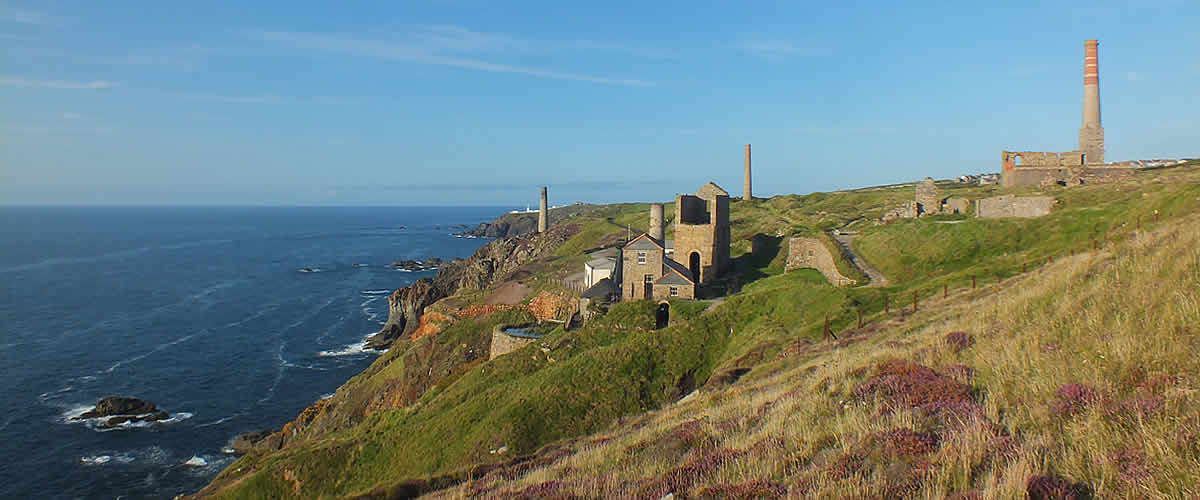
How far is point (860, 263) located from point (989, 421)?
3251cm

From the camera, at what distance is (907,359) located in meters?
12.7

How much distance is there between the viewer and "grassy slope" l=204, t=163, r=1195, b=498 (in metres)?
26.5

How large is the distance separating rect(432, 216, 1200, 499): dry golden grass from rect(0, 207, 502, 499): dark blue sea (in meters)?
37.9

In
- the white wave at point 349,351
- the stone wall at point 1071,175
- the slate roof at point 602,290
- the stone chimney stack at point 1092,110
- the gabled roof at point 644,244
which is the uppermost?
the stone chimney stack at point 1092,110

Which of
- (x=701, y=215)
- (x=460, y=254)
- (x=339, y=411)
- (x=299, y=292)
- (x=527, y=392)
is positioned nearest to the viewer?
(x=527, y=392)

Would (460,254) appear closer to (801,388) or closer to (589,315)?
(589,315)

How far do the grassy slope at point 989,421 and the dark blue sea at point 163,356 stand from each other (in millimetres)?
37865

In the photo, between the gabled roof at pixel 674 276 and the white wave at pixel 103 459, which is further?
the gabled roof at pixel 674 276

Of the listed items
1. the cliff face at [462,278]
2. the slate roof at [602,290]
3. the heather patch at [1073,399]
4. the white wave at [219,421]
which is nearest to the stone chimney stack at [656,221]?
the slate roof at [602,290]

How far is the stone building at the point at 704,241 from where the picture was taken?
46812mm

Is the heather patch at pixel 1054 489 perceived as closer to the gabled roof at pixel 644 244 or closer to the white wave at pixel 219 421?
the gabled roof at pixel 644 244

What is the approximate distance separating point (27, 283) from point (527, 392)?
110 m

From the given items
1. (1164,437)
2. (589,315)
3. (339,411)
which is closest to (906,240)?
(589,315)

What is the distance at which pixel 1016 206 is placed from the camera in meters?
40.7
